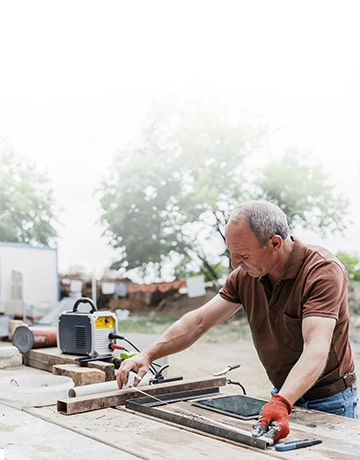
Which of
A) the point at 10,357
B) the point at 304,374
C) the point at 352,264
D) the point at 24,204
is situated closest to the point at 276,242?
the point at 304,374

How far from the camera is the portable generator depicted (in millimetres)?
2053

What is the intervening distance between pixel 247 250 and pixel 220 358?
621 centimetres

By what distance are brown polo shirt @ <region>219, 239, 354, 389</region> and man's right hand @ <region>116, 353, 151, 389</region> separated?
36 cm

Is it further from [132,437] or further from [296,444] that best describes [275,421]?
[132,437]

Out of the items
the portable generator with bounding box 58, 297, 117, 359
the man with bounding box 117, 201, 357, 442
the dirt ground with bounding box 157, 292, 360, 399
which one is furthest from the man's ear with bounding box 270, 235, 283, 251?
the dirt ground with bounding box 157, 292, 360, 399

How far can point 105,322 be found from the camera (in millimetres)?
2119

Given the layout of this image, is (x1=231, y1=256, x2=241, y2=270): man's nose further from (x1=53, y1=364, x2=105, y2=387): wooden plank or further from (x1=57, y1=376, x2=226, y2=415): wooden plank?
(x1=53, y1=364, x2=105, y2=387): wooden plank

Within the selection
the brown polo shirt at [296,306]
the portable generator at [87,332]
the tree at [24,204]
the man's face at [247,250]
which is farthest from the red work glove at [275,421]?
the tree at [24,204]

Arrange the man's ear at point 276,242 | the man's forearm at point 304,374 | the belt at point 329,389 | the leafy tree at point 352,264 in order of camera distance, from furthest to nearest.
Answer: the leafy tree at point 352,264, the belt at point 329,389, the man's ear at point 276,242, the man's forearm at point 304,374

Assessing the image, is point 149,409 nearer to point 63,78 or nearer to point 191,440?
point 191,440

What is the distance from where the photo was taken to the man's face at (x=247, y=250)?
1513mm

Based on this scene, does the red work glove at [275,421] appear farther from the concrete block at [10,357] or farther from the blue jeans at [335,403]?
the concrete block at [10,357]

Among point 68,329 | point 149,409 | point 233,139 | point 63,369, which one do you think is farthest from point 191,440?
point 233,139

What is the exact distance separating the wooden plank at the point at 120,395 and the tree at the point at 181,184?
19.8 feet
